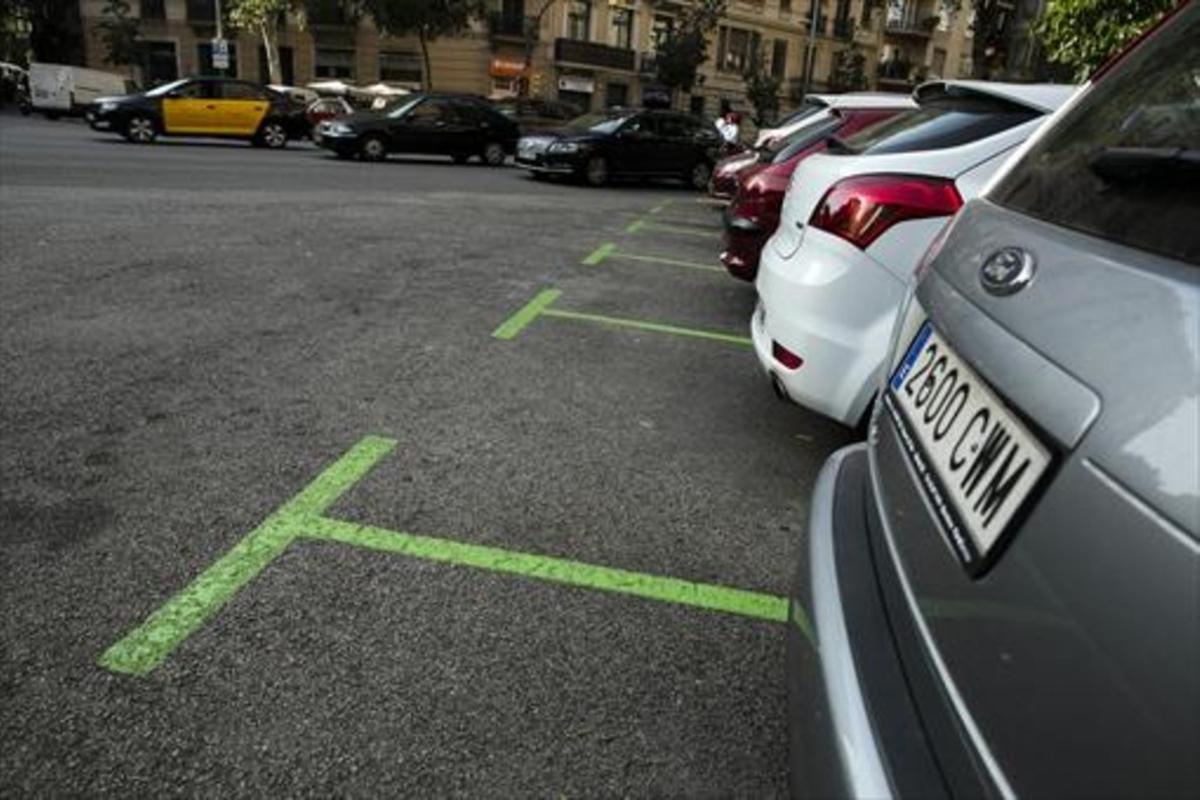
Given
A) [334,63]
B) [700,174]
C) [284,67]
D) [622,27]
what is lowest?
[700,174]

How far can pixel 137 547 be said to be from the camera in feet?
9.12

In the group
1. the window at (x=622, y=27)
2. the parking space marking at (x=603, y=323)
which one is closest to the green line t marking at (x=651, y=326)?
the parking space marking at (x=603, y=323)

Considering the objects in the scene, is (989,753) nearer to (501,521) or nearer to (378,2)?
(501,521)

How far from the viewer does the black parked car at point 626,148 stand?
647 inches

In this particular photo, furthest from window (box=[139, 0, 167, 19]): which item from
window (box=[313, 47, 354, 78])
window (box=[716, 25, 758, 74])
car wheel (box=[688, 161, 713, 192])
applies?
car wheel (box=[688, 161, 713, 192])

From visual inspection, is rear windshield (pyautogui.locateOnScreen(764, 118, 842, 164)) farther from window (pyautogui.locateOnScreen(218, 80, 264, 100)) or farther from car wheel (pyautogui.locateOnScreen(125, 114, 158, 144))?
window (pyautogui.locateOnScreen(218, 80, 264, 100))

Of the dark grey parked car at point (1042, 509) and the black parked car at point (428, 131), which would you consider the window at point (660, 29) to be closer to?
the black parked car at point (428, 131)

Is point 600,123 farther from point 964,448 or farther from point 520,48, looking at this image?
point 520,48

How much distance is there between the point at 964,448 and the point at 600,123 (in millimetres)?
16602

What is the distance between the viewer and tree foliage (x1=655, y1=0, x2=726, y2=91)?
45.3 m

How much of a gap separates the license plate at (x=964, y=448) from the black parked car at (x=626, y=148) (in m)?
15.4

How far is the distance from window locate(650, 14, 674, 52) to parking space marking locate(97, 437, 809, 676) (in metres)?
49.1

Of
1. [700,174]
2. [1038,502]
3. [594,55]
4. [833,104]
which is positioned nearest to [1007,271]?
[1038,502]

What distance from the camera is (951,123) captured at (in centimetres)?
344
